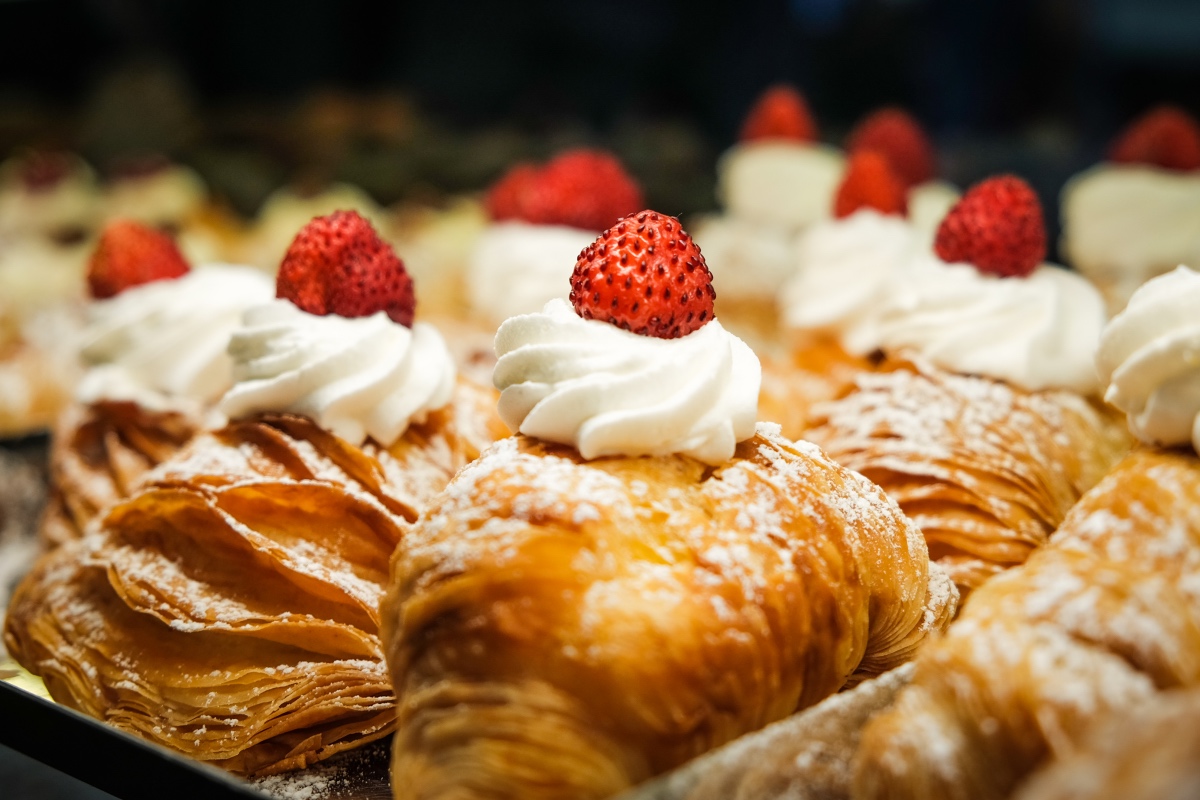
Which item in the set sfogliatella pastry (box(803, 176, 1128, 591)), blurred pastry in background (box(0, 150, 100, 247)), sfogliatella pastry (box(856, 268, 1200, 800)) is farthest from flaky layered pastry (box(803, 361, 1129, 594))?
blurred pastry in background (box(0, 150, 100, 247))

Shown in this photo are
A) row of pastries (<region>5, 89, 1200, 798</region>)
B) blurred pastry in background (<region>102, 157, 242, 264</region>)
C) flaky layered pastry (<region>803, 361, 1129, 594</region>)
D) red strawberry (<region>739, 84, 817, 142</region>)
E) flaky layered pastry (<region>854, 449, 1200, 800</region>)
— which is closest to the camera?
flaky layered pastry (<region>854, 449, 1200, 800</region>)

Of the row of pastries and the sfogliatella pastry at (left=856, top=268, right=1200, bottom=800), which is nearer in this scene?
the sfogliatella pastry at (left=856, top=268, right=1200, bottom=800)

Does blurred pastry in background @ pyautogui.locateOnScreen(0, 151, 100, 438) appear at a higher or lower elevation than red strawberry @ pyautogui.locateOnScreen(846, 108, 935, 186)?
lower

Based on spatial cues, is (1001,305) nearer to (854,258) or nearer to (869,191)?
(854,258)

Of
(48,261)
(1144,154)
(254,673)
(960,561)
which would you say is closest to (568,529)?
(254,673)

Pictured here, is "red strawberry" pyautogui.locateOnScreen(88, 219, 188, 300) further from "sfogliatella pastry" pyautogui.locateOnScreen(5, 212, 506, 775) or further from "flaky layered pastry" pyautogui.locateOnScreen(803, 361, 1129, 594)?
"flaky layered pastry" pyautogui.locateOnScreen(803, 361, 1129, 594)

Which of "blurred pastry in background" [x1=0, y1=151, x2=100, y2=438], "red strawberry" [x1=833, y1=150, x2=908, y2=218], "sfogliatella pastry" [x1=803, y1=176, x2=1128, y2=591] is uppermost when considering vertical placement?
"red strawberry" [x1=833, y1=150, x2=908, y2=218]
